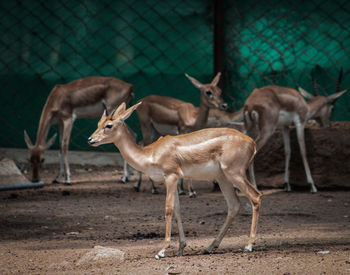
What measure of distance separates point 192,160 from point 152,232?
4.27 ft

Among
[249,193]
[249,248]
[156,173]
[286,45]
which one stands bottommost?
[249,248]

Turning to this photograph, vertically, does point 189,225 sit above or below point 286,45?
below

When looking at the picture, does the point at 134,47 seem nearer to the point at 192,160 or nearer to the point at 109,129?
the point at 109,129

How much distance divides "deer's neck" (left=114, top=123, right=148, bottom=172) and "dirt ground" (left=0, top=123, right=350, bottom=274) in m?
0.70

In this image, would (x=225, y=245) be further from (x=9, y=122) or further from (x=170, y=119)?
(x=9, y=122)

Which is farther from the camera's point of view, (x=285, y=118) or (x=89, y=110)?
(x=89, y=110)

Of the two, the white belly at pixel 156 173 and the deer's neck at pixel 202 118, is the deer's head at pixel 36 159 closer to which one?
the deer's neck at pixel 202 118

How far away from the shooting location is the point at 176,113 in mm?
8141

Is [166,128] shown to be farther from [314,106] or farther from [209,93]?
[314,106]

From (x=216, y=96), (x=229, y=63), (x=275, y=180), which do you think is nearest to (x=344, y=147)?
(x=275, y=180)

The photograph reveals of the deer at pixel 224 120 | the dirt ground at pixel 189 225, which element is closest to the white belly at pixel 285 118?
the dirt ground at pixel 189 225

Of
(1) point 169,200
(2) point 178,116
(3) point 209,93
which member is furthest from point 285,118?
(1) point 169,200

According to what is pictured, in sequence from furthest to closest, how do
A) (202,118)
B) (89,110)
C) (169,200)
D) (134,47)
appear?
1. (134,47)
2. (89,110)
3. (202,118)
4. (169,200)

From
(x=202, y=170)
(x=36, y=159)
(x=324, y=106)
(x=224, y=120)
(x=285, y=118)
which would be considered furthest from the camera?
(x=224, y=120)
